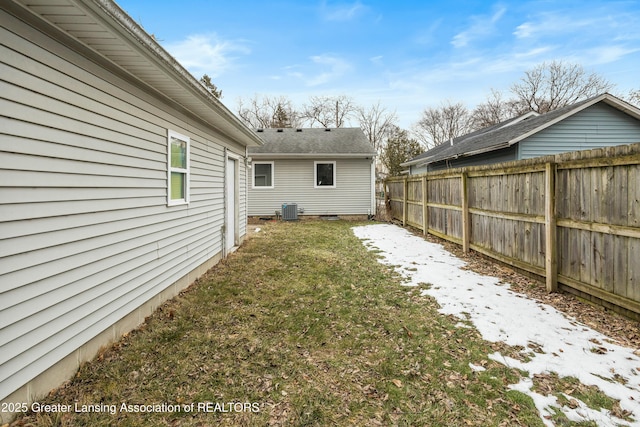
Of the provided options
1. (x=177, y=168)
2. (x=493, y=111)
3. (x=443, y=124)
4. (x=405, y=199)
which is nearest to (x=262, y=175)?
(x=405, y=199)

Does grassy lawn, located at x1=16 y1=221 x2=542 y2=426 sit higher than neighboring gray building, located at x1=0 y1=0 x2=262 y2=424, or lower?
lower

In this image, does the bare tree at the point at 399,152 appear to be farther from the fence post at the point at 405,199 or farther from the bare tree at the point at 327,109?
the fence post at the point at 405,199

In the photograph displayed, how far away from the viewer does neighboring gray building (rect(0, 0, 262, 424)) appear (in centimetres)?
201

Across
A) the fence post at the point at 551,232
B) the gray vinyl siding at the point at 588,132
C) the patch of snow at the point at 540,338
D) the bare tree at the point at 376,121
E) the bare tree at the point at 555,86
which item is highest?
the bare tree at the point at 555,86

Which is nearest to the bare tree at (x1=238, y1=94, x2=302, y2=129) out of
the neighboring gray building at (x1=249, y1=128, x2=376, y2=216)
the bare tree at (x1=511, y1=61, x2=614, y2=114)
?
the neighboring gray building at (x1=249, y1=128, x2=376, y2=216)

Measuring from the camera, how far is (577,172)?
3.89 m

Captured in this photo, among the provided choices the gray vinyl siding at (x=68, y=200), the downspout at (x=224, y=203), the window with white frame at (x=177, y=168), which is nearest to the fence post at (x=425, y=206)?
the downspout at (x=224, y=203)

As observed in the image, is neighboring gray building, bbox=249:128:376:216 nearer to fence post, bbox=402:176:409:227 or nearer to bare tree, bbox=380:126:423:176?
fence post, bbox=402:176:409:227

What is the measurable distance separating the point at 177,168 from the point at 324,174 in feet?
33.1

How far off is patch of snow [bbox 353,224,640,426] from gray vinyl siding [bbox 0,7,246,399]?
145 inches

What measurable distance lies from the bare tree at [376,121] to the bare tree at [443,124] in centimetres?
610

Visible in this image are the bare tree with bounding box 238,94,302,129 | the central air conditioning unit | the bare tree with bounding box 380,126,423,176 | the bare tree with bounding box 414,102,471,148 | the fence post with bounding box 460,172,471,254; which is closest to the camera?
the fence post with bounding box 460,172,471,254

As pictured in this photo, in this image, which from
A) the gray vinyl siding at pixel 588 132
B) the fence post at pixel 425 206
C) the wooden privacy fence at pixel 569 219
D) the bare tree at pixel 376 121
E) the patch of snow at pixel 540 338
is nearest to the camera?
the patch of snow at pixel 540 338

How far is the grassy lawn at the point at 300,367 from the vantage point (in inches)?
82.1
